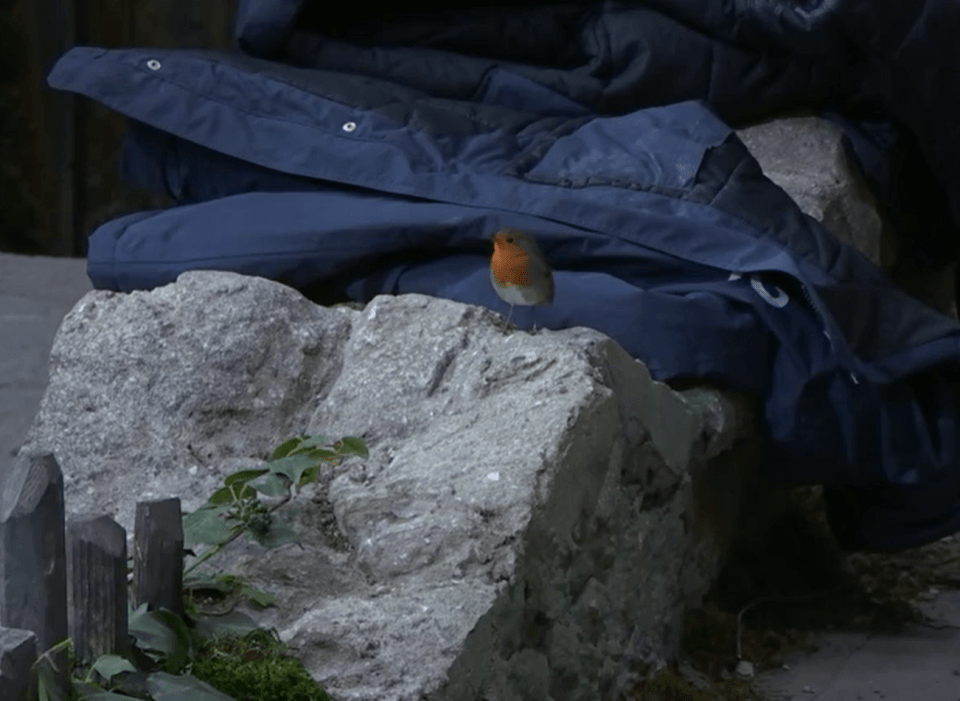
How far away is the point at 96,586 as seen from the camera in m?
1.30

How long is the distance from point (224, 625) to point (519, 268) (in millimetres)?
713

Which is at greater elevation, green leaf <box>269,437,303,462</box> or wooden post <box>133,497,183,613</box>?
wooden post <box>133,497,183,613</box>

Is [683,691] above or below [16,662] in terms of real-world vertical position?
below

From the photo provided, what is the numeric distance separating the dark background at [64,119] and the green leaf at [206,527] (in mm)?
3005

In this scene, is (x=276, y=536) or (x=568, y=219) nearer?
(x=276, y=536)

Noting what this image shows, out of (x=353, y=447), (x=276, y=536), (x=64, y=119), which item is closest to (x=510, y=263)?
(x=353, y=447)

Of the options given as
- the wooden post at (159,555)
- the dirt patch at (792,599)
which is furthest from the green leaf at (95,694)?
the dirt patch at (792,599)

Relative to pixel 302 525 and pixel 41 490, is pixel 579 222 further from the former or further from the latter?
pixel 41 490

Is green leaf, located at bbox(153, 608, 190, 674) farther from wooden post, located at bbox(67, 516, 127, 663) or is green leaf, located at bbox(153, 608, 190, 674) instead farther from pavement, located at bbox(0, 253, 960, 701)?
pavement, located at bbox(0, 253, 960, 701)

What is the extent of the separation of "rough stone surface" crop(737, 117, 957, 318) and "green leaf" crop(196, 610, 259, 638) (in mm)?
1503

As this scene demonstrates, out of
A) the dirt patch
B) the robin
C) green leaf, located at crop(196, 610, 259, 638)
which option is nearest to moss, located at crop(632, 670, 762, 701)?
the dirt patch

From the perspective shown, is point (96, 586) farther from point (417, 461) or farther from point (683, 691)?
point (683, 691)

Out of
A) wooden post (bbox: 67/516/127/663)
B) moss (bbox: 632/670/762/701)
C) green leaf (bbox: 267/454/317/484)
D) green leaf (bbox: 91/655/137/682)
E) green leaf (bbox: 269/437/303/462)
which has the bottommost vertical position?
moss (bbox: 632/670/762/701)

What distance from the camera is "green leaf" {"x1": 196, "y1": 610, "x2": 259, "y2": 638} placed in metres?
1.45
